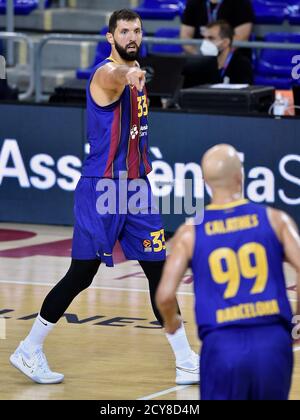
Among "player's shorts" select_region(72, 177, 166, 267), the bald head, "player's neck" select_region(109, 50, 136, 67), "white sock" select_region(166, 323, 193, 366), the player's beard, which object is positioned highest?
the player's beard

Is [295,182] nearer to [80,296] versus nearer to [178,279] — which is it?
[80,296]

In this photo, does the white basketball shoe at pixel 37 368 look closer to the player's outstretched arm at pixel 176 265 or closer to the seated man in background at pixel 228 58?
the player's outstretched arm at pixel 176 265

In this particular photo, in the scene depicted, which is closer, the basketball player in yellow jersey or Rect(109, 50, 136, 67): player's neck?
the basketball player in yellow jersey

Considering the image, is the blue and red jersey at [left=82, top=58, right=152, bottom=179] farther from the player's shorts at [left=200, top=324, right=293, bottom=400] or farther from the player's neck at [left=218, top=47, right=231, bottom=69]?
the player's neck at [left=218, top=47, right=231, bottom=69]

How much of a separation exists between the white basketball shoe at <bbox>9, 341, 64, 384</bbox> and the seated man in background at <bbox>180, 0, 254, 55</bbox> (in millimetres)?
7837

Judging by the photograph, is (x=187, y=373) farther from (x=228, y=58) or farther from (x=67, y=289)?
(x=228, y=58)

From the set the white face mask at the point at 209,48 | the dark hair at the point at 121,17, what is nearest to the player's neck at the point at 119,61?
the dark hair at the point at 121,17

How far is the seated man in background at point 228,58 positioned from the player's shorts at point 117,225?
5.97 m

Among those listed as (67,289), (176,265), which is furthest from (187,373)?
(176,265)

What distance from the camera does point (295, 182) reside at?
12539mm

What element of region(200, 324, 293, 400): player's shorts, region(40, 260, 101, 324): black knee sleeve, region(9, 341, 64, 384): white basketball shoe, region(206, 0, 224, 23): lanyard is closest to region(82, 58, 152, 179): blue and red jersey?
region(40, 260, 101, 324): black knee sleeve

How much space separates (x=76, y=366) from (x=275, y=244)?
3.26 meters

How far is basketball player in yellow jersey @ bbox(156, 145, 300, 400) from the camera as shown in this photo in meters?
5.38
